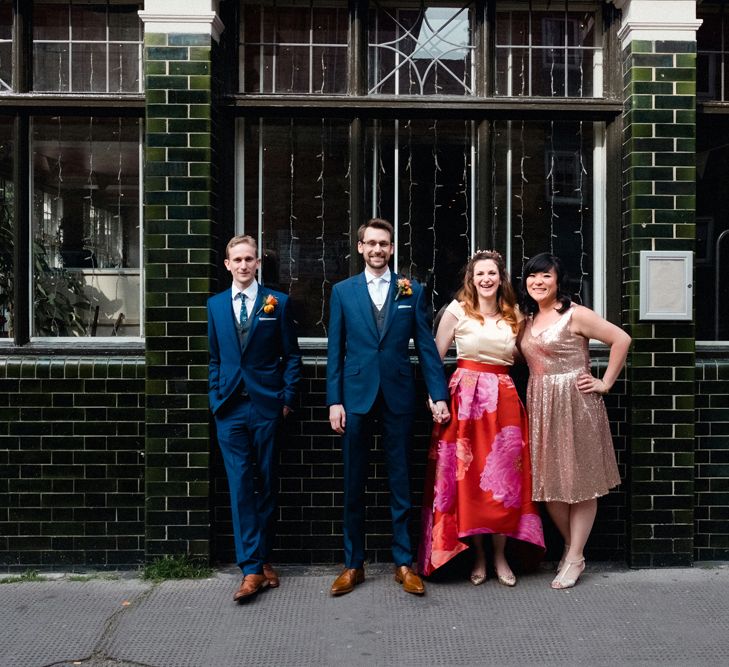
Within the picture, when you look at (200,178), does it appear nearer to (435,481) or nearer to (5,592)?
(435,481)

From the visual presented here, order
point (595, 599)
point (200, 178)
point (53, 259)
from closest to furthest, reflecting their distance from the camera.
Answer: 1. point (595, 599)
2. point (200, 178)
3. point (53, 259)

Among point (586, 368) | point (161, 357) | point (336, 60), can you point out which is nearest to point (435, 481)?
point (586, 368)

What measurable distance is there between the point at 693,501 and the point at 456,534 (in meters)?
1.68

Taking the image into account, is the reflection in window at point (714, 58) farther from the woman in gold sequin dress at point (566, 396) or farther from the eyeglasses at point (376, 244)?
the eyeglasses at point (376, 244)

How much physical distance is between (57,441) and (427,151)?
315 centimetres

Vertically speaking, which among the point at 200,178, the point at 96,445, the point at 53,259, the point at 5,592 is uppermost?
the point at 200,178

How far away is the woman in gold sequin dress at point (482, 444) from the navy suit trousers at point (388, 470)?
179 mm

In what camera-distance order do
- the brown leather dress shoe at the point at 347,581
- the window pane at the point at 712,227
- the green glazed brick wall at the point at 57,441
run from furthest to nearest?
the window pane at the point at 712,227 < the green glazed brick wall at the point at 57,441 < the brown leather dress shoe at the point at 347,581

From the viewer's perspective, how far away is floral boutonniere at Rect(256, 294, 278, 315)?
5418 mm

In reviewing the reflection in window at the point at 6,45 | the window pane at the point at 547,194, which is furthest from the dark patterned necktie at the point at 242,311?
the reflection in window at the point at 6,45

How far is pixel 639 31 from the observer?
589 centimetres

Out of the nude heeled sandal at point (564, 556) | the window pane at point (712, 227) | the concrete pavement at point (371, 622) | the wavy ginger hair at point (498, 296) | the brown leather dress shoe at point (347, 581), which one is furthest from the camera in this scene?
the window pane at point (712, 227)

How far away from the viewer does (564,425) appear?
5.46m

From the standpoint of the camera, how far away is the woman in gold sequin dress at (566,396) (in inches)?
214
